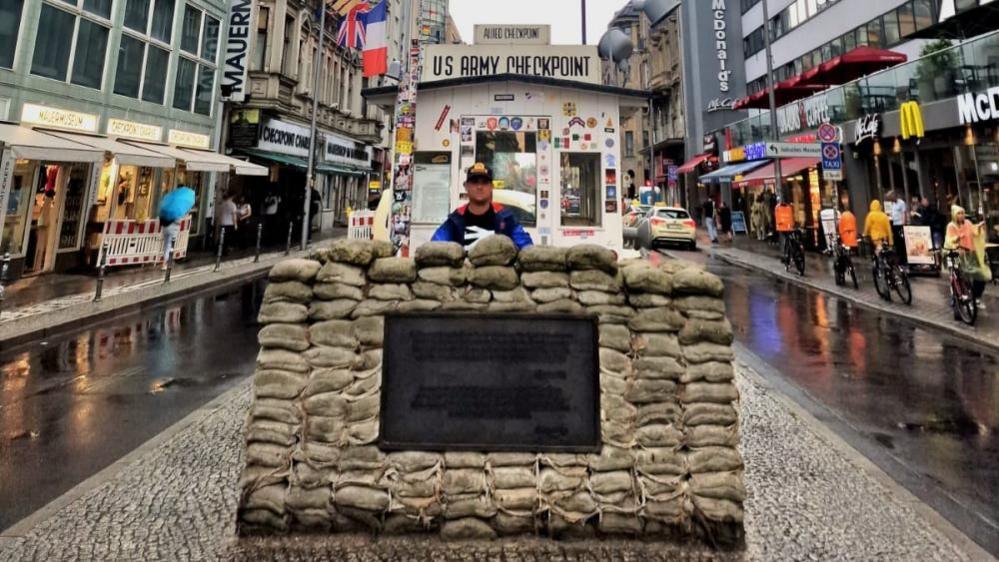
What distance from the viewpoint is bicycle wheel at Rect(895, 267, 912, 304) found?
11445mm

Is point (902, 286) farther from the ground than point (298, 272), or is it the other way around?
point (298, 272)

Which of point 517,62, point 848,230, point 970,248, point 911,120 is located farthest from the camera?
point 911,120

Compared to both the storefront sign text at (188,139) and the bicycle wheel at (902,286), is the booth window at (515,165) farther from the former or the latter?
the storefront sign text at (188,139)

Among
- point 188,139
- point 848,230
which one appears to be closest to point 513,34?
point 848,230

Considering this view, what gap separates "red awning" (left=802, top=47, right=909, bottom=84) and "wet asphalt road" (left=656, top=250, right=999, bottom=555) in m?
13.6

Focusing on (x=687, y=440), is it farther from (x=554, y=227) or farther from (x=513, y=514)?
(x=554, y=227)

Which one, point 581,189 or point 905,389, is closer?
point 905,389

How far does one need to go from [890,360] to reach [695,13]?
41.2 meters

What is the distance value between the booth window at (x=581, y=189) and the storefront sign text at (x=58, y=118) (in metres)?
15.0

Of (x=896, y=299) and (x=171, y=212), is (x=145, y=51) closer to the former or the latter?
(x=171, y=212)

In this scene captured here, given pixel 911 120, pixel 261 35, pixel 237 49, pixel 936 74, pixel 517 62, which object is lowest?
pixel 517 62

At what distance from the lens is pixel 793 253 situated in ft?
54.9

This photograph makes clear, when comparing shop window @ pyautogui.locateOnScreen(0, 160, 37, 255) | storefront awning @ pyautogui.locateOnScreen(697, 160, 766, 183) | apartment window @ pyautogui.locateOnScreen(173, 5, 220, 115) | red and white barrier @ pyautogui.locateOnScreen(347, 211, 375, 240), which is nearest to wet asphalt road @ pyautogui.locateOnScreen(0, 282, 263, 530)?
shop window @ pyautogui.locateOnScreen(0, 160, 37, 255)

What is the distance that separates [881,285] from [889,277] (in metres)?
0.38
